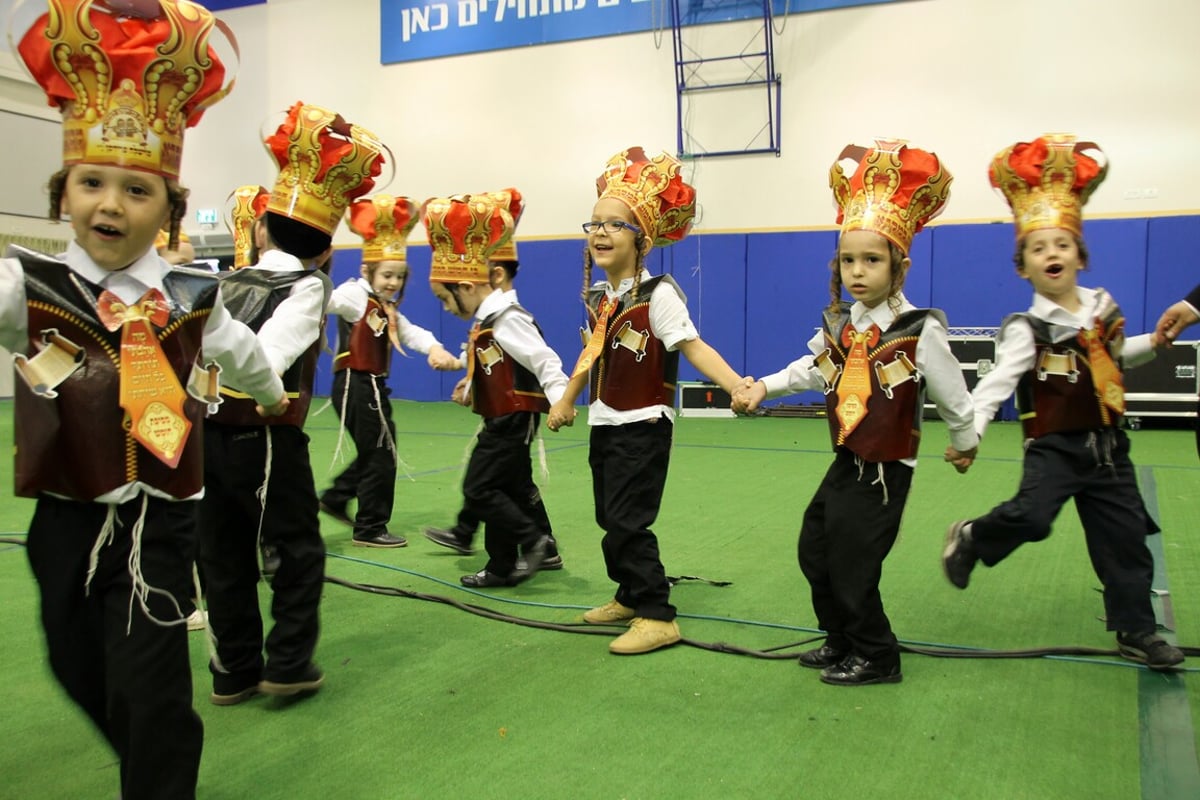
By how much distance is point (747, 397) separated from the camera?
8.83 ft

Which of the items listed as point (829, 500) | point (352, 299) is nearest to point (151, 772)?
point (829, 500)

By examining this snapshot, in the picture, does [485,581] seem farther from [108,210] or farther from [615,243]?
[108,210]

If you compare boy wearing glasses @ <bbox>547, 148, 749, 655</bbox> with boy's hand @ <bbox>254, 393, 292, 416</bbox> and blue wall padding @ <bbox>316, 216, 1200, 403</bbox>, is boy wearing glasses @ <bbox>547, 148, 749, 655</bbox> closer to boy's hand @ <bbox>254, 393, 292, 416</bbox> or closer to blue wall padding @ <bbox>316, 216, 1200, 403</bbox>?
boy's hand @ <bbox>254, 393, 292, 416</bbox>

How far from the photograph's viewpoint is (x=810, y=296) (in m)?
10.8

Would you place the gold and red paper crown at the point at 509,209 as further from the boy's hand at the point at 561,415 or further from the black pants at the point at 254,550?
the black pants at the point at 254,550

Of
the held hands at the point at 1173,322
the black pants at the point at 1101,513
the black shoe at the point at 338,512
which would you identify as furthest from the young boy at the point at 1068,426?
the black shoe at the point at 338,512

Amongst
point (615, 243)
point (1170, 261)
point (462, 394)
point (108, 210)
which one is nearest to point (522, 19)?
point (1170, 261)

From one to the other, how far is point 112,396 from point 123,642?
0.39 m

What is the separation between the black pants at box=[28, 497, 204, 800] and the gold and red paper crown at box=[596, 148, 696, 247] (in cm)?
185

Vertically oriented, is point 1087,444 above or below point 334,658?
above

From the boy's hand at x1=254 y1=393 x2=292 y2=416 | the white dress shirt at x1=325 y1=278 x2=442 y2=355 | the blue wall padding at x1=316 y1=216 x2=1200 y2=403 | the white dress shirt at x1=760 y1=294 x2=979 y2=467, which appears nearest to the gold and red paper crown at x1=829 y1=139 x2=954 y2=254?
the white dress shirt at x1=760 y1=294 x2=979 y2=467

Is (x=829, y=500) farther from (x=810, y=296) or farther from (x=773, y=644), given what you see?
(x=810, y=296)

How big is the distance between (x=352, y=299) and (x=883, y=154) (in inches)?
105

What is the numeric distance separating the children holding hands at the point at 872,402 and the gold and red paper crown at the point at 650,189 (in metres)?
0.65
